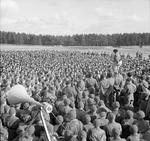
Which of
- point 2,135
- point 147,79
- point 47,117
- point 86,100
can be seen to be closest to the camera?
point 2,135

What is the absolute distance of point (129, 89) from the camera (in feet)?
34.5

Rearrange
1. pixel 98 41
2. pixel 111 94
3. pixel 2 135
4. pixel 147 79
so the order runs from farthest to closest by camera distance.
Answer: pixel 98 41
pixel 147 79
pixel 111 94
pixel 2 135

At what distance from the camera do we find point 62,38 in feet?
348

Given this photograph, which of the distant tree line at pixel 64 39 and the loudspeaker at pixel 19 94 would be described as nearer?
the loudspeaker at pixel 19 94

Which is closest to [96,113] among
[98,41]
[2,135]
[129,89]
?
[2,135]

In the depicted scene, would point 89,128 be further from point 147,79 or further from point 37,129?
point 147,79

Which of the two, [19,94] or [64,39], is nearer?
[19,94]

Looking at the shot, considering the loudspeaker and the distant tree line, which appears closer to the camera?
the loudspeaker

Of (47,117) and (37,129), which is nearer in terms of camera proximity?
(37,129)

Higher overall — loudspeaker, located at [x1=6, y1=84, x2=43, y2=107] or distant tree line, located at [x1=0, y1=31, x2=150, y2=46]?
distant tree line, located at [x1=0, y1=31, x2=150, y2=46]

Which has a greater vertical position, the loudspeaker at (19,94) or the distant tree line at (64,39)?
the distant tree line at (64,39)

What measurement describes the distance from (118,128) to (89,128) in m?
0.67

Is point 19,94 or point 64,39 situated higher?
point 64,39

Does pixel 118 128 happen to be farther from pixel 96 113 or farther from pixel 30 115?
pixel 30 115
